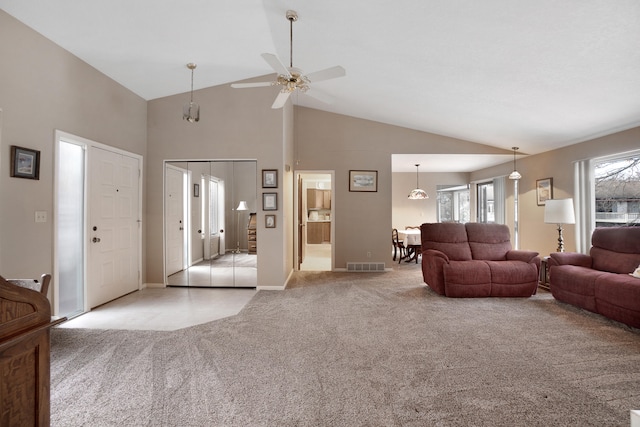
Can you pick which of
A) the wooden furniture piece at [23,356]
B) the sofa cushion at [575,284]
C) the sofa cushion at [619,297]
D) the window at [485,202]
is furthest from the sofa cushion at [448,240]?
the wooden furniture piece at [23,356]

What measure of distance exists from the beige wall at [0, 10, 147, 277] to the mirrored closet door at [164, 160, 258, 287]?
140cm

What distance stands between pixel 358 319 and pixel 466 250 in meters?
2.34

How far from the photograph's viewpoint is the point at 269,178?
4758mm

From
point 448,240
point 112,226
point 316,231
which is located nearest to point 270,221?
point 112,226

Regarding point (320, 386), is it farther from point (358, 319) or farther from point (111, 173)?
point (111, 173)

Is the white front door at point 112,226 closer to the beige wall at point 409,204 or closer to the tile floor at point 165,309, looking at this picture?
the tile floor at point 165,309

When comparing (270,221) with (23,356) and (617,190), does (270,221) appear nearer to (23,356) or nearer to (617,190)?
(23,356)

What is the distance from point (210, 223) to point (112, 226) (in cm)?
131

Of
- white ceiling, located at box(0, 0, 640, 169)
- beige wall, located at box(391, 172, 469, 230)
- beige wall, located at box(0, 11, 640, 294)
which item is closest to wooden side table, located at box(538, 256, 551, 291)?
beige wall, located at box(0, 11, 640, 294)

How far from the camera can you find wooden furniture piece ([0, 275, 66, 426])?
1.00 m

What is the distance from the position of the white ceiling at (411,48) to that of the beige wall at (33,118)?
20 centimetres

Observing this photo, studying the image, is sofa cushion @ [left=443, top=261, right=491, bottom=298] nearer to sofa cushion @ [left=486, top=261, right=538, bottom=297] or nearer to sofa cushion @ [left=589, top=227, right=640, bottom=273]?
sofa cushion @ [left=486, top=261, right=538, bottom=297]

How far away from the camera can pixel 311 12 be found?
3084 millimetres

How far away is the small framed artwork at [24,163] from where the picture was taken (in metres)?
2.80
